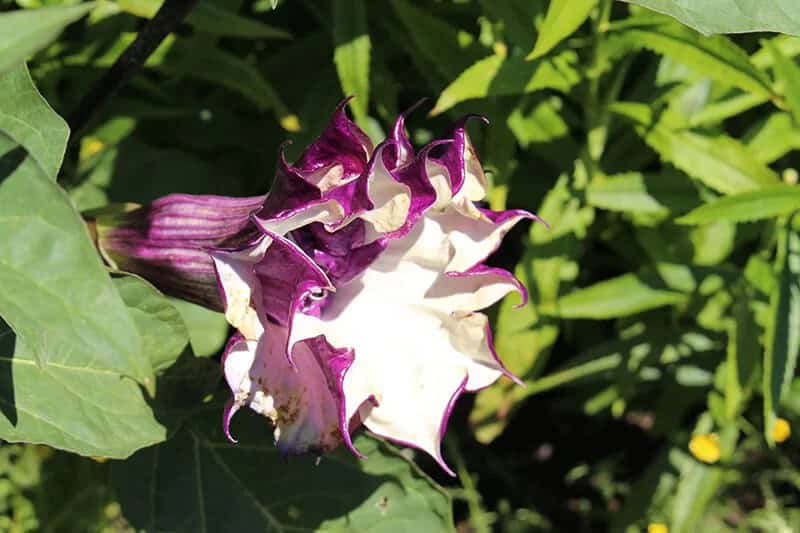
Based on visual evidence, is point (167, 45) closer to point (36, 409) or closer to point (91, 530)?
point (36, 409)

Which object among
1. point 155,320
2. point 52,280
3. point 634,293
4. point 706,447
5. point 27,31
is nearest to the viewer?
point 27,31

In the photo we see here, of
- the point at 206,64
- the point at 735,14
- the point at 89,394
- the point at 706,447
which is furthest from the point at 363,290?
the point at 706,447

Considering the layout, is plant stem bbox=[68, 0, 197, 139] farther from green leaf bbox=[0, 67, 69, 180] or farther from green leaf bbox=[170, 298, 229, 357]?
green leaf bbox=[170, 298, 229, 357]

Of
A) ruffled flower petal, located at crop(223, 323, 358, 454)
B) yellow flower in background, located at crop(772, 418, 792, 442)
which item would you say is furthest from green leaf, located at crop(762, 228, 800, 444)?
ruffled flower petal, located at crop(223, 323, 358, 454)

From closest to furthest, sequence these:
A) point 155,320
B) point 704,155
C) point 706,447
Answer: point 155,320
point 704,155
point 706,447

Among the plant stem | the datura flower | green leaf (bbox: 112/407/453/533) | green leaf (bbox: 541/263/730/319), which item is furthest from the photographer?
green leaf (bbox: 541/263/730/319)

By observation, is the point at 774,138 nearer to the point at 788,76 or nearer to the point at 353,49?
the point at 788,76

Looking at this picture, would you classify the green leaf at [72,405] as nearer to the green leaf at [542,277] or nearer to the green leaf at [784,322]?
the green leaf at [542,277]

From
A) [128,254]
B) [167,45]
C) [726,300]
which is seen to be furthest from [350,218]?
[726,300]
